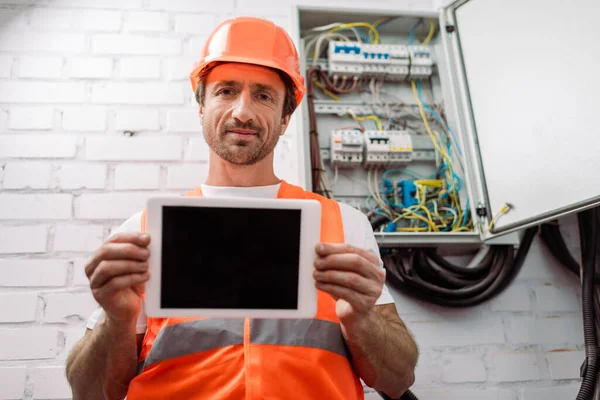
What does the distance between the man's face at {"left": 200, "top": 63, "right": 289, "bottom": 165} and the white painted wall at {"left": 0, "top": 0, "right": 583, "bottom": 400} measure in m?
0.38

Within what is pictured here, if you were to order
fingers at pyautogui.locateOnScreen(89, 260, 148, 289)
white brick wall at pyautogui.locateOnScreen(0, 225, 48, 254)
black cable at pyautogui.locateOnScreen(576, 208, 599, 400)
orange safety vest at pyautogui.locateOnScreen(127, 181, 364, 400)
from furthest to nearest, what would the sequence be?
white brick wall at pyautogui.locateOnScreen(0, 225, 48, 254)
black cable at pyautogui.locateOnScreen(576, 208, 599, 400)
orange safety vest at pyautogui.locateOnScreen(127, 181, 364, 400)
fingers at pyautogui.locateOnScreen(89, 260, 148, 289)

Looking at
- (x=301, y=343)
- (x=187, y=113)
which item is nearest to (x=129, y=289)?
(x=301, y=343)

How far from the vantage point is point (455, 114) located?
6.28 ft

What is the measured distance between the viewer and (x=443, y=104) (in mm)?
2033

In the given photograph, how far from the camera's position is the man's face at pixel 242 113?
1.38m

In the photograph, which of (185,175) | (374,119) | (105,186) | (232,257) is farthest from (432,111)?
(232,257)

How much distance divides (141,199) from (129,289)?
83 centimetres

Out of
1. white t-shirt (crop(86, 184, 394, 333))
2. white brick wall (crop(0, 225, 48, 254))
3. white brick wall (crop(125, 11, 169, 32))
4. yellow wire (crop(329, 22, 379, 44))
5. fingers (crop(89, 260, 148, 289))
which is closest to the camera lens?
fingers (crop(89, 260, 148, 289))

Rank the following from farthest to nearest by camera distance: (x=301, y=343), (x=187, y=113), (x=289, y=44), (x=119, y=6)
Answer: (x=119, y=6) < (x=187, y=113) < (x=289, y=44) < (x=301, y=343)

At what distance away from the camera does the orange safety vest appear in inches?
40.9

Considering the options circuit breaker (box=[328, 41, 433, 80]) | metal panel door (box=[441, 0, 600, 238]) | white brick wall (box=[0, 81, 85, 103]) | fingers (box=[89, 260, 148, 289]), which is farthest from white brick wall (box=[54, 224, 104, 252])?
metal panel door (box=[441, 0, 600, 238])

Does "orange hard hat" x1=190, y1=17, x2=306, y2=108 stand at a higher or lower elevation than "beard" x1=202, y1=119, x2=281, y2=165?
higher

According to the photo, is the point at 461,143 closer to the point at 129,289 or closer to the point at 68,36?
the point at 129,289

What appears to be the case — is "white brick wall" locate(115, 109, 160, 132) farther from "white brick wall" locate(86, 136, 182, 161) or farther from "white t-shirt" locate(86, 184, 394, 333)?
"white t-shirt" locate(86, 184, 394, 333)
